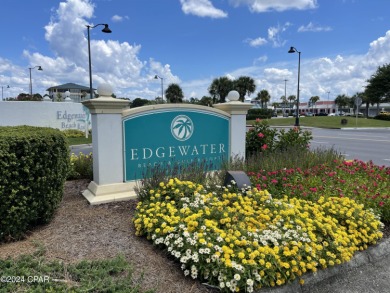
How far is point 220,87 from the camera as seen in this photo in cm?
6588

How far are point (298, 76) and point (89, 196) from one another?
99.3 feet

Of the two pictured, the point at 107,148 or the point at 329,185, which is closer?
the point at 329,185

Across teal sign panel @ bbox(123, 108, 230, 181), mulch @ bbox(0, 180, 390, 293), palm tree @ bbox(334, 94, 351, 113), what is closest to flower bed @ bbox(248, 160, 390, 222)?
mulch @ bbox(0, 180, 390, 293)

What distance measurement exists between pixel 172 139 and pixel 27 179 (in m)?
2.87

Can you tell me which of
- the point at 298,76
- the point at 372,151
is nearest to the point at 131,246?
the point at 372,151

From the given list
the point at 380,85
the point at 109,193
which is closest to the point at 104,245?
the point at 109,193

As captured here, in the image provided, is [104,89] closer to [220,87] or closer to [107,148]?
[107,148]

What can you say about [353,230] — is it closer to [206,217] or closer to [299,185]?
[299,185]

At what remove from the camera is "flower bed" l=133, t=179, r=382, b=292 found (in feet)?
9.16

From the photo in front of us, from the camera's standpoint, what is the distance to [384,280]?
3.24 meters

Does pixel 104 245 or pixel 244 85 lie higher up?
pixel 244 85

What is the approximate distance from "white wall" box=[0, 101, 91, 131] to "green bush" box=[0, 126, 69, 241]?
17.3m

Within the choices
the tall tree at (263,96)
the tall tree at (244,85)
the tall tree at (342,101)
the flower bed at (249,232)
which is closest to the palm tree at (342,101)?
the tall tree at (342,101)

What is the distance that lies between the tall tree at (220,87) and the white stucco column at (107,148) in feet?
197
